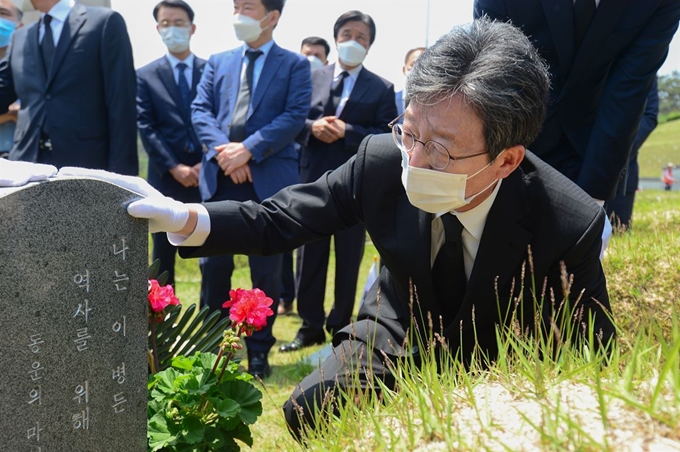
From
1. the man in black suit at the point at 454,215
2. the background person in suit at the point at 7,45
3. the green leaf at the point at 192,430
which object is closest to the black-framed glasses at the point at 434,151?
the man in black suit at the point at 454,215

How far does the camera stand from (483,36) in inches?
94.4

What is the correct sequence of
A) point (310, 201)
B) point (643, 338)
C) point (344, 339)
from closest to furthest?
point (643, 338)
point (310, 201)
point (344, 339)

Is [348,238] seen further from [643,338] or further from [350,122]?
[643,338]

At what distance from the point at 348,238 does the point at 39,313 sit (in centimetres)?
346

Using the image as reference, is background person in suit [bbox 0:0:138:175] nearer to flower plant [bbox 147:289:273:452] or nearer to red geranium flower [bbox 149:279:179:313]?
→ red geranium flower [bbox 149:279:179:313]

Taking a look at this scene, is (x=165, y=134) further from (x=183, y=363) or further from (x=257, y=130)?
(x=183, y=363)

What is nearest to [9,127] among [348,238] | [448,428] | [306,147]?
[306,147]

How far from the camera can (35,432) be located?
2.20 m

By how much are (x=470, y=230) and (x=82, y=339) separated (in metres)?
1.35

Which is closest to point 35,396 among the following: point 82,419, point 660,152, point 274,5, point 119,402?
point 82,419

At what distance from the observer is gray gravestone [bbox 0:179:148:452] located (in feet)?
6.93

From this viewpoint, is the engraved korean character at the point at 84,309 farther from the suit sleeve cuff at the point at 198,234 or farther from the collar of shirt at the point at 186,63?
the collar of shirt at the point at 186,63

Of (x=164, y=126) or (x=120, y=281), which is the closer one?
(x=120, y=281)

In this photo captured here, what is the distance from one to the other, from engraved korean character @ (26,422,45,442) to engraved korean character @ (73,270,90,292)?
421mm
